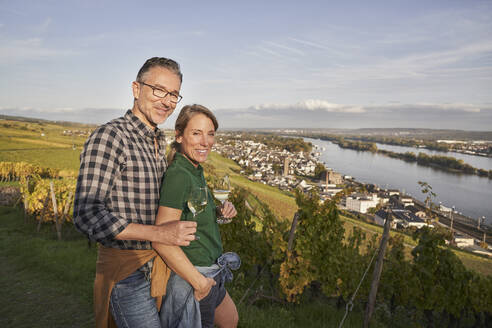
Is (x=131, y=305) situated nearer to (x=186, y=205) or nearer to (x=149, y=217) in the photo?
(x=149, y=217)

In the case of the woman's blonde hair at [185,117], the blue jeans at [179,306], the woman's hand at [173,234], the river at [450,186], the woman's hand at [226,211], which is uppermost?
the woman's blonde hair at [185,117]

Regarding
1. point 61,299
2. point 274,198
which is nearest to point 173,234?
point 61,299

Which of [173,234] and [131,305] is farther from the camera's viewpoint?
[131,305]

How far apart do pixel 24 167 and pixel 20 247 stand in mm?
18241

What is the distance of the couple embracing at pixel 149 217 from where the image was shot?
1.38 meters

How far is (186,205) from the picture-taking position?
1.57m

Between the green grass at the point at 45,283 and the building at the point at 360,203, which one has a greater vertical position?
the green grass at the point at 45,283

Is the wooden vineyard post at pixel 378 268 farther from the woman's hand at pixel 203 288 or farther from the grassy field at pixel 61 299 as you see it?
→ the woman's hand at pixel 203 288

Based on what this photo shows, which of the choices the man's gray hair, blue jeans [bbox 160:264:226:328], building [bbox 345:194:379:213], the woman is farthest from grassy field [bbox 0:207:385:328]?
building [bbox 345:194:379:213]

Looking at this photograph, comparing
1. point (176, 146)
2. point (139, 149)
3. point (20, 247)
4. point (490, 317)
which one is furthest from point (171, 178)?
point (20, 247)

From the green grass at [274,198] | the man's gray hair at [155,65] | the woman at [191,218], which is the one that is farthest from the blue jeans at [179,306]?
the green grass at [274,198]

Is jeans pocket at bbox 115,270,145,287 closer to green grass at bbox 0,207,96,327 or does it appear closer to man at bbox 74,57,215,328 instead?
man at bbox 74,57,215,328

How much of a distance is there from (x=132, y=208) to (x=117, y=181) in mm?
157

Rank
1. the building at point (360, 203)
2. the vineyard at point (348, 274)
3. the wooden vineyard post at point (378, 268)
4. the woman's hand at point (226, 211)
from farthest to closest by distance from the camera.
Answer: the building at point (360, 203) < the vineyard at point (348, 274) < the wooden vineyard post at point (378, 268) < the woman's hand at point (226, 211)
